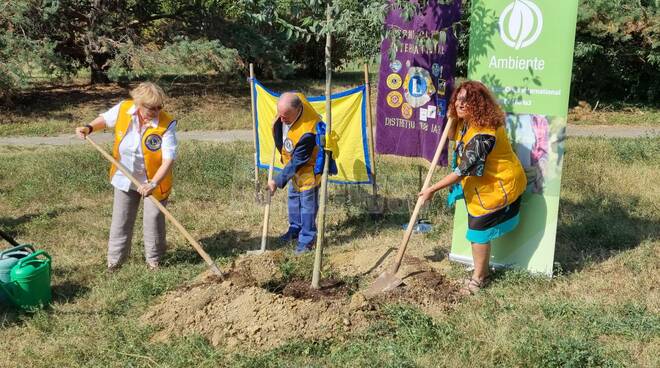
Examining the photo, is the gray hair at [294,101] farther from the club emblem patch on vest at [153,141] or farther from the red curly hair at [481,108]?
the red curly hair at [481,108]

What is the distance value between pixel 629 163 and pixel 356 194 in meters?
4.41

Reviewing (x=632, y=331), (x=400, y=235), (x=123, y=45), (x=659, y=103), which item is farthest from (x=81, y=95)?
(x=659, y=103)

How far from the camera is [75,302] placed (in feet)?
15.7

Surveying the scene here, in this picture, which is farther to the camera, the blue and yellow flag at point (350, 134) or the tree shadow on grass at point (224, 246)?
the blue and yellow flag at point (350, 134)

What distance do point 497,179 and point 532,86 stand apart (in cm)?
81

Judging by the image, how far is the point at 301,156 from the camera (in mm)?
5637

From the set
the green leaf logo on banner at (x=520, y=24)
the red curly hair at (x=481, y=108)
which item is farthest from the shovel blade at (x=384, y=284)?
the green leaf logo on banner at (x=520, y=24)

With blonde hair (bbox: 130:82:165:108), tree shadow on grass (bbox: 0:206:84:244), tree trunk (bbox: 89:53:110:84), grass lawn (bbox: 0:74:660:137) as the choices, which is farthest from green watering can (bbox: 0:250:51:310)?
tree trunk (bbox: 89:53:110:84)

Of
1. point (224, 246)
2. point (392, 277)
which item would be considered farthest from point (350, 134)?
point (392, 277)

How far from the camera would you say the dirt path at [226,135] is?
36.0 feet

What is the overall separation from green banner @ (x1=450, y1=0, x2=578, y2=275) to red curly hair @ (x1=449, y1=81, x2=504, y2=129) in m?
0.45

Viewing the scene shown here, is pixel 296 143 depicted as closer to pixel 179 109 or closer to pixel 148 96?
pixel 148 96

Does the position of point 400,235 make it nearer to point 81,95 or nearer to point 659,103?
point 81,95

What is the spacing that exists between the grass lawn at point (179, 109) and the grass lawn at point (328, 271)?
364 centimetres
